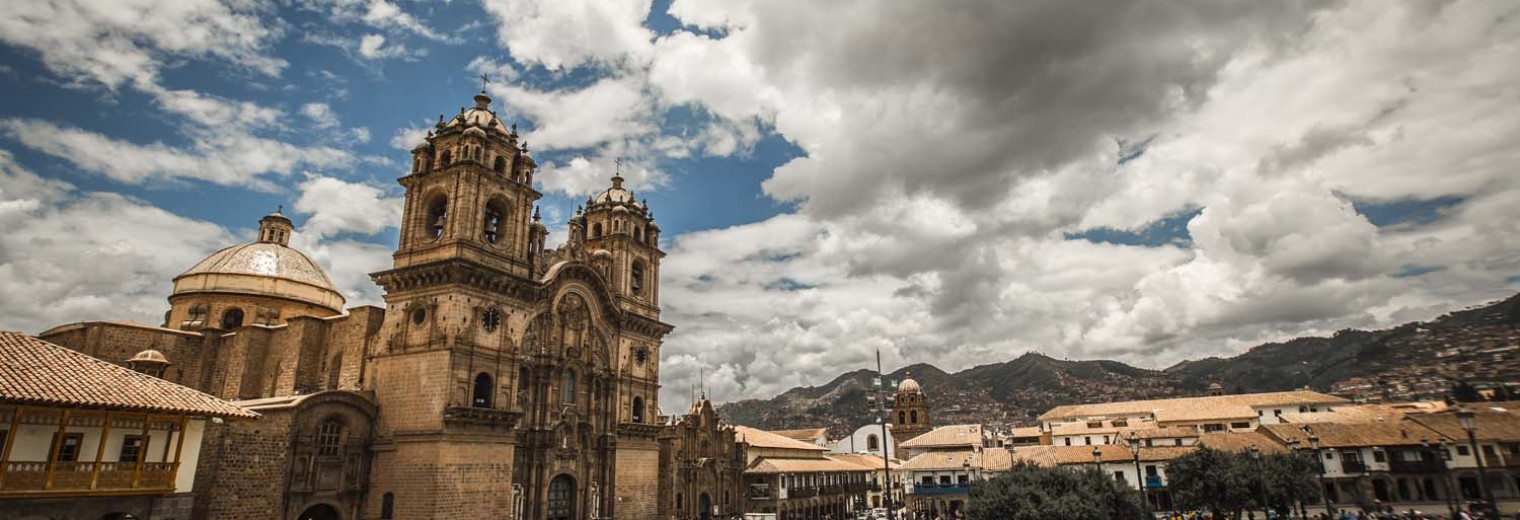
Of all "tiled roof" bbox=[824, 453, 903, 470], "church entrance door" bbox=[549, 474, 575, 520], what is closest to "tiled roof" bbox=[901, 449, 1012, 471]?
"tiled roof" bbox=[824, 453, 903, 470]

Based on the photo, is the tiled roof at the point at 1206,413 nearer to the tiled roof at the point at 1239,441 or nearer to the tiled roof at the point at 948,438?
the tiled roof at the point at 1239,441

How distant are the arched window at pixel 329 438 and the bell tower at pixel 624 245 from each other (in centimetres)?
1600

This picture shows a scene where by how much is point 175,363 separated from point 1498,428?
2803 inches

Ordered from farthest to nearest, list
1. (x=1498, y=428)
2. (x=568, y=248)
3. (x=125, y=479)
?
1. (x=1498, y=428)
2. (x=568, y=248)
3. (x=125, y=479)

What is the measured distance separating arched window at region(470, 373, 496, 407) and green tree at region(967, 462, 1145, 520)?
→ 19.5 m

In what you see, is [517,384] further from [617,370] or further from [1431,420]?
[1431,420]

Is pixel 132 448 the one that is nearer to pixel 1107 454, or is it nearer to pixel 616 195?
pixel 616 195

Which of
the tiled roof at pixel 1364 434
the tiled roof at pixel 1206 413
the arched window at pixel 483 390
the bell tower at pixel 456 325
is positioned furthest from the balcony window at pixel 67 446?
the tiled roof at pixel 1206 413

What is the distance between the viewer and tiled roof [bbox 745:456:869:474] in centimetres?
5433

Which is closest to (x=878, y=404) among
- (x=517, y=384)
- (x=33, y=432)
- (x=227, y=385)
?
(x=517, y=384)

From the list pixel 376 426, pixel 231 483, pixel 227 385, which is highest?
pixel 227 385

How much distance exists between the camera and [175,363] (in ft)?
117

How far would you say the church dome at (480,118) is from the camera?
34.8m

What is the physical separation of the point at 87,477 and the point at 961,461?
Result: 49.2m
